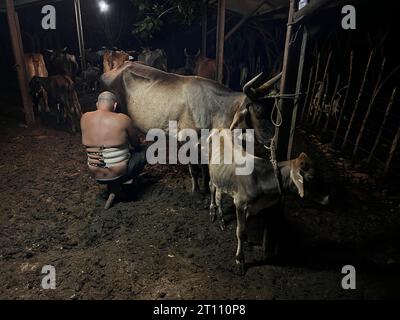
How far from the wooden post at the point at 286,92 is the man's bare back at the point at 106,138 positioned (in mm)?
2602

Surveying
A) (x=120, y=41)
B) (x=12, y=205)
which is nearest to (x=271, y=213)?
(x=12, y=205)

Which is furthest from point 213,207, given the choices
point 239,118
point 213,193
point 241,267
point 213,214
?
point 239,118

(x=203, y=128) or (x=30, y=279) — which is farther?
(x=203, y=128)

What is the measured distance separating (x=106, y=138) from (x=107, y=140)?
4 centimetres

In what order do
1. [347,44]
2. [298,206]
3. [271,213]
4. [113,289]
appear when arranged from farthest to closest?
[347,44], [298,206], [271,213], [113,289]

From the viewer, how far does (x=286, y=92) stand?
4.46m

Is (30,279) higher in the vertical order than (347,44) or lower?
lower

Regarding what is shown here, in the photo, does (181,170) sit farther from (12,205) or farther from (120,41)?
(120,41)

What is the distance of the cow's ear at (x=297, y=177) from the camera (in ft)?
11.4

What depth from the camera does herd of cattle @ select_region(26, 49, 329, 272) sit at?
149 inches

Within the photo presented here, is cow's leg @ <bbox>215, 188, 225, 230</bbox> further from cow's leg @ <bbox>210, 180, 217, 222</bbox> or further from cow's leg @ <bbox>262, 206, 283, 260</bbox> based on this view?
cow's leg @ <bbox>262, 206, 283, 260</bbox>

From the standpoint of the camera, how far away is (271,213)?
4305 millimetres

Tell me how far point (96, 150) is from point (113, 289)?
7.81 ft

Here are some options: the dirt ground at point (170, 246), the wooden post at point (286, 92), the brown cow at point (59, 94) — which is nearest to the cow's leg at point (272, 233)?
the dirt ground at point (170, 246)
